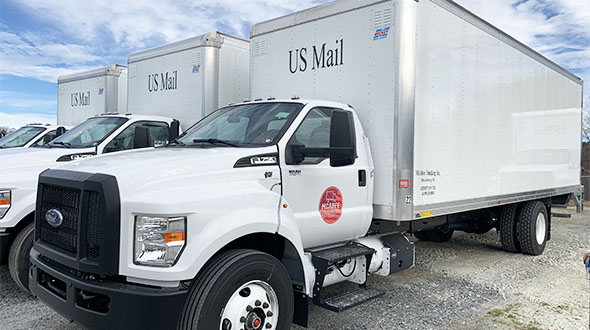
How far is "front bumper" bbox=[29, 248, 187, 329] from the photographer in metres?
Answer: 3.06

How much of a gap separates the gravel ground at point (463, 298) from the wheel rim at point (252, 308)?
119 cm

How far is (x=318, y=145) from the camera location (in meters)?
4.61

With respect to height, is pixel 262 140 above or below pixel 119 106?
below

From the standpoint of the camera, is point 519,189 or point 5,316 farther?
point 519,189

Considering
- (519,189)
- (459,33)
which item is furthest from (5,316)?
(519,189)

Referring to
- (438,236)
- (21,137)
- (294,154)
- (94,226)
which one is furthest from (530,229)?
(21,137)

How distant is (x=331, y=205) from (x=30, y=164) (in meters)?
3.75

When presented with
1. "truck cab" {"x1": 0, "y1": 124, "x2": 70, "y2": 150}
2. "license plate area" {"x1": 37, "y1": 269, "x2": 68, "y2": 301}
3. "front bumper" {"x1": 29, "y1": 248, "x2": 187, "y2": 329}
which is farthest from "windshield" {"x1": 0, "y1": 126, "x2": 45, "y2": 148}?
"front bumper" {"x1": 29, "y1": 248, "x2": 187, "y2": 329}

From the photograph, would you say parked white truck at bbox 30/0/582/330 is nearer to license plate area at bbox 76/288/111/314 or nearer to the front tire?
license plate area at bbox 76/288/111/314

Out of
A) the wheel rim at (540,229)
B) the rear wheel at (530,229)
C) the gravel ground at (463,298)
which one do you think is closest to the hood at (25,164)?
the gravel ground at (463,298)

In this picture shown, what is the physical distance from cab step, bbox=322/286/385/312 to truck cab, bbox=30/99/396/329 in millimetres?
34

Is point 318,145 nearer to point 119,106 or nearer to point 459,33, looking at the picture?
point 459,33

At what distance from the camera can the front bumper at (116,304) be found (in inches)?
120

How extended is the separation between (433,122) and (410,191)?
3.24ft
